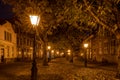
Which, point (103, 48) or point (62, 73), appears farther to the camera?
point (103, 48)

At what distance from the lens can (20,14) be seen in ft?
105

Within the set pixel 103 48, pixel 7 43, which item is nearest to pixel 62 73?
pixel 103 48

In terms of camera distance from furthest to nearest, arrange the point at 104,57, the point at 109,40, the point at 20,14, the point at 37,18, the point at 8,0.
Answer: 1. the point at 104,57
2. the point at 109,40
3. the point at 20,14
4. the point at 8,0
5. the point at 37,18

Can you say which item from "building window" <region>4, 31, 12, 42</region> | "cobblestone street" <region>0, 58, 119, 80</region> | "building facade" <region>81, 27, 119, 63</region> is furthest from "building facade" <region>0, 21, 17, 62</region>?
"cobblestone street" <region>0, 58, 119, 80</region>

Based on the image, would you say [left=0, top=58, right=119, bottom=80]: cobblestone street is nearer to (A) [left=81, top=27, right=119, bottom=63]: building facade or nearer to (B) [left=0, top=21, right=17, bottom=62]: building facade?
(A) [left=81, top=27, right=119, bottom=63]: building facade

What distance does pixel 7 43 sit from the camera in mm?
47438

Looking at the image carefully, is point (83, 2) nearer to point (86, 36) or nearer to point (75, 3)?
point (75, 3)

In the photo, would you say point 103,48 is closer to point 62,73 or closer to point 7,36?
point 7,36

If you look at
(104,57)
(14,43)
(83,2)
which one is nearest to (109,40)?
(104,57)

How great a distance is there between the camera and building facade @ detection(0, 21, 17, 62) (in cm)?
4405

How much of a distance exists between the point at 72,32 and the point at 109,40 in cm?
681

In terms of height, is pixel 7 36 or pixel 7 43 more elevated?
pixel 7 36

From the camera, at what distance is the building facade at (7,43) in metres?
44.0

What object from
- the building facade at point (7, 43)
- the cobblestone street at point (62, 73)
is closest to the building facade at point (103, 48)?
the cobblestone street at point (62, 73)
